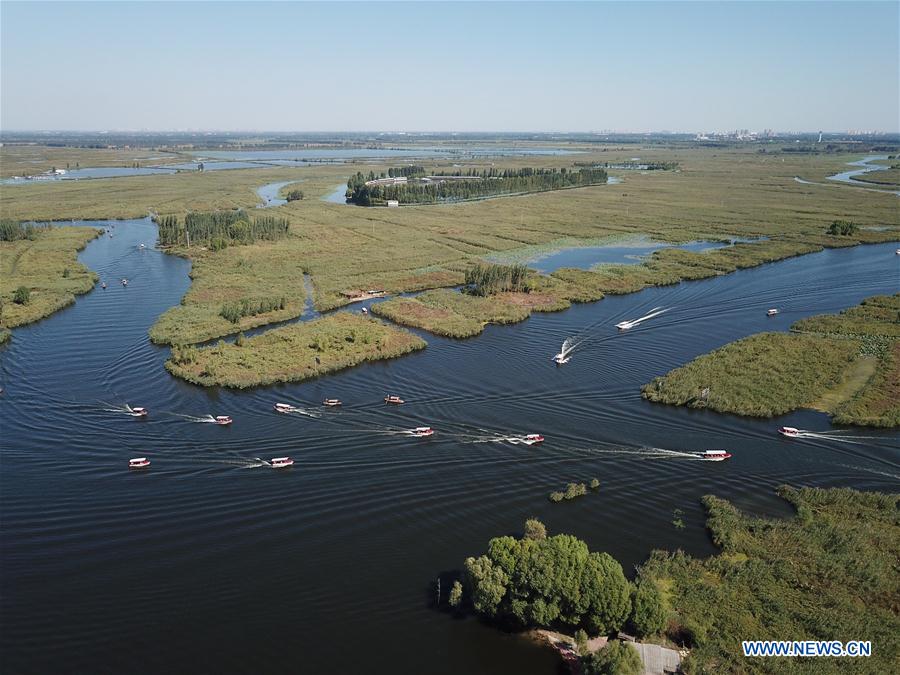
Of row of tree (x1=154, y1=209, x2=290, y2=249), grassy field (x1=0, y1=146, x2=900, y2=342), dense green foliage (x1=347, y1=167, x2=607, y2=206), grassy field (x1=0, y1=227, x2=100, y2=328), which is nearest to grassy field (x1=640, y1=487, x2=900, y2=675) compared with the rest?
grassy field (x1=0, y1=146, x2=900, y2=342)

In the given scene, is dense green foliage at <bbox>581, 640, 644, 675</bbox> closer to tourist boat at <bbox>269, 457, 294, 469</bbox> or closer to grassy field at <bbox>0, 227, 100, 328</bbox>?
tourist boat at <bbox>269, 457, 294, 469</bbox>

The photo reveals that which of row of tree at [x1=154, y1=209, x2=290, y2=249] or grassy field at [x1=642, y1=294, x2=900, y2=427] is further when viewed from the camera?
row of tree at [x1=154, y1=209, x2=290, y2=249]

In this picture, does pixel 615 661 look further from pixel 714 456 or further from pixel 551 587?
pixel 714 456

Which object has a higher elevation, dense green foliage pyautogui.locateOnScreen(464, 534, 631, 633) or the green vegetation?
the green vegetation

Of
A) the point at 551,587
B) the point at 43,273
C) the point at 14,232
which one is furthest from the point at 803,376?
the point at 14,232

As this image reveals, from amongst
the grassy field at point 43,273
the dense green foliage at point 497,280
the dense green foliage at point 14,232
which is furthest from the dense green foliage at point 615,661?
the dense green foliage at point 14,232

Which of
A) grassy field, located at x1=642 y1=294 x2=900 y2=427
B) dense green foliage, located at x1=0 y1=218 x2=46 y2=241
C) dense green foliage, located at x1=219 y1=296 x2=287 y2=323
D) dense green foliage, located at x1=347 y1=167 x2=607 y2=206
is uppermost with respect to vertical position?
dense green foliage, located at x1=347 y1=167 x2=607 y2=206

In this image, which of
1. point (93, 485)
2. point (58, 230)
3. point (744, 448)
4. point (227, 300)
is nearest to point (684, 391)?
point (744, 448)

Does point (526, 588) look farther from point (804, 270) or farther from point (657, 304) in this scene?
point (804, 270)
